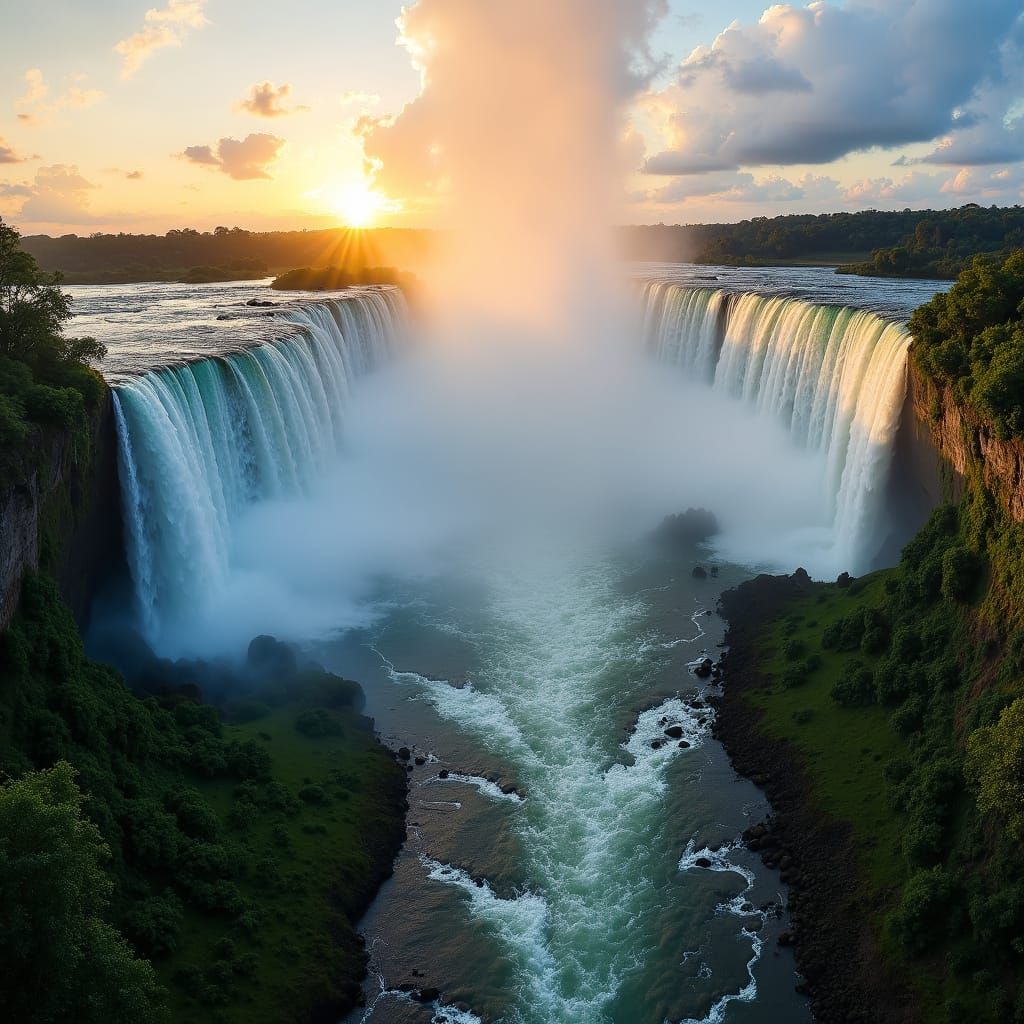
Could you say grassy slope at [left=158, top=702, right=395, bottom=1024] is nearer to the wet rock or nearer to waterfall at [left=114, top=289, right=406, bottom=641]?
→ waterfall at [left=114, top=289, right=406, bottom=641]

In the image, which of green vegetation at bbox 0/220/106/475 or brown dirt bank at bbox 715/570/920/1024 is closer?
brown dirt bank at bbox 715/570/920/1024

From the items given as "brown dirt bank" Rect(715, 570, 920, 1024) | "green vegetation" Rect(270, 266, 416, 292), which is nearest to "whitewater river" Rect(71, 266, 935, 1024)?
"brown dirt bank" Rect(715, 570, 920, 1024)

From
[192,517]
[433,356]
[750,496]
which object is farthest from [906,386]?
[433,356]

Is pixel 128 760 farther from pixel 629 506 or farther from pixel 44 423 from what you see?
pixel 629 506

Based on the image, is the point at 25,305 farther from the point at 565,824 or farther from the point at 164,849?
the point at 565,824

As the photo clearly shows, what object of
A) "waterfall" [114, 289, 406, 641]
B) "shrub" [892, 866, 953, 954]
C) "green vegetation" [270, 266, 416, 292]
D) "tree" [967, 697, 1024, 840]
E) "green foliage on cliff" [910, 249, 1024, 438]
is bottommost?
"shrub" [892, 866, 953, 954]

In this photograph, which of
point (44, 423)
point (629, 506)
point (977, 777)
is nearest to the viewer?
point (977, 777)
